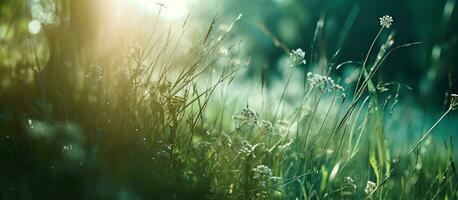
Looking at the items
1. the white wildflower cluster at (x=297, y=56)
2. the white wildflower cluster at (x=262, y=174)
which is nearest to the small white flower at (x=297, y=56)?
the white wildflower cluster at (x=297, y=56)

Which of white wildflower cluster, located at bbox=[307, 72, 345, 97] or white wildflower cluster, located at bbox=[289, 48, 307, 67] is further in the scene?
white wildflower cluster, located at bbox=[289, 48, 307, 67]

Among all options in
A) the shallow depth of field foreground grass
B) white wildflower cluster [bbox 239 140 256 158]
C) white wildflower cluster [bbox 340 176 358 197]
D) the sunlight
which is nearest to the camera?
the shallow depth of field foreground grass

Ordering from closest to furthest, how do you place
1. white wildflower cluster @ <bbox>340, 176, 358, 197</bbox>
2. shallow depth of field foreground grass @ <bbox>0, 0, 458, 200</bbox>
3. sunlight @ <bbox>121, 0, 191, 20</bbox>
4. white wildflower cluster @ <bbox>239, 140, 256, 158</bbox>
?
shallow depth of field foreground grass @ <bbox>0, 0, 458, 200</bbox>
white wildflower cluster @ <bbox>239, 140, 256, 158</bbox>
white wildflower cluster @ <bbox>340, 176, 358, 197</bbox>
sunlight @ <bbox>121, 0, 191, 20</bbox>

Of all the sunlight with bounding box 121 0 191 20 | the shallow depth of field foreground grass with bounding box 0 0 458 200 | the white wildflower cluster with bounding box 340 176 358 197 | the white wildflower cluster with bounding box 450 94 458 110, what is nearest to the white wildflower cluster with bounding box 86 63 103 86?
the shallow depth of field foreground grass with bounding box 0 0 458 200

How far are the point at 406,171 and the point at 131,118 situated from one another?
50.6 inches

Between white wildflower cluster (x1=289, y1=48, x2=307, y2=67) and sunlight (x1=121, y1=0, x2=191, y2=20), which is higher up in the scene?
sunlight (x1=121, y1=0, x2=191, y2=20)

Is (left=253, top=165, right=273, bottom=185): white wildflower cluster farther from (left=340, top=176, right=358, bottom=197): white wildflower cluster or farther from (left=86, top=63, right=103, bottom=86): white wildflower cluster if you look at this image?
(left=86, top=63, right=103, bottom=86): white wildflower cluster

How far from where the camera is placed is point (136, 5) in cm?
293

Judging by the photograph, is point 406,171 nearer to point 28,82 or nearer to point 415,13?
point 28,82

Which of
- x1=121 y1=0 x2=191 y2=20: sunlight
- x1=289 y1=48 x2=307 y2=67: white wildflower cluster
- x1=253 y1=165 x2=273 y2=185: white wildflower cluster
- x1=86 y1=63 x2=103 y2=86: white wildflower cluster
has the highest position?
x1=121 y1=0 x2=191 y2=20: sunlight

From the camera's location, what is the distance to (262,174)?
2234 millimetres

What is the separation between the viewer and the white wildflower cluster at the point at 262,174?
85.1 inches

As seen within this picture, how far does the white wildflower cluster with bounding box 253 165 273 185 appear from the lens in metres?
2.16

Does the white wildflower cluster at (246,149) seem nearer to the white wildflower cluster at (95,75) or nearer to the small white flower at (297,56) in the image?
the small white flower at (297,56)
